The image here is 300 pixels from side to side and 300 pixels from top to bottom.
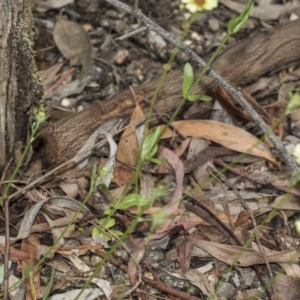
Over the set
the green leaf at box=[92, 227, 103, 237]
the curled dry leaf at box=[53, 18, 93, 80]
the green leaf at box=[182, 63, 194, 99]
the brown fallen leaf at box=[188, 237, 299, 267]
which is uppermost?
the green leaf at box=[182, 63, 194, 99]

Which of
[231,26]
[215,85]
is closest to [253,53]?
[215,85]

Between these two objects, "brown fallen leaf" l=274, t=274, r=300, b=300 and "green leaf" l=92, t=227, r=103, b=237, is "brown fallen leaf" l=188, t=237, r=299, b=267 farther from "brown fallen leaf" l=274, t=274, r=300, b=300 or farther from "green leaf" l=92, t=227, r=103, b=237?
"green leaf" l=92, t=227, r=103, b=237

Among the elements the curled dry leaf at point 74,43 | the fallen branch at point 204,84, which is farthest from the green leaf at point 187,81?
the curled dry leaf at point 74,43

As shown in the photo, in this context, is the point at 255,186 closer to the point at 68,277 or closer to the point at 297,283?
the point at 297,283

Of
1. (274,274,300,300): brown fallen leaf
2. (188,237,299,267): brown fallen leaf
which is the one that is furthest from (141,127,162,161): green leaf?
(274,274,300,300): brown fallen leaf

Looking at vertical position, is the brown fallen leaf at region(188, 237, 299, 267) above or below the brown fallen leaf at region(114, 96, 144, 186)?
below

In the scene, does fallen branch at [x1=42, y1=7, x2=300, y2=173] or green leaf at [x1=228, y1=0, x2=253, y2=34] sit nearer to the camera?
green leaf at [x1=228, y1=0, x2=253, y2=34]
